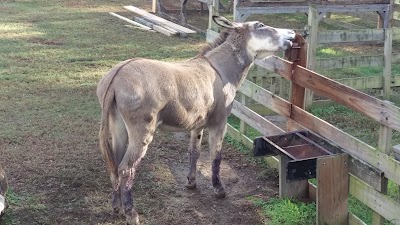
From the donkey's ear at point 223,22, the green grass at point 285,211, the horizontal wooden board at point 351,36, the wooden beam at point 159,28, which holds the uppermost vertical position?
the donkey's ear at point 223,22

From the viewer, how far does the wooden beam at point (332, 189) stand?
16.2ft

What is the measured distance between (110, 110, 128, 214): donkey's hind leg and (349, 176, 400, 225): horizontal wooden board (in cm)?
198

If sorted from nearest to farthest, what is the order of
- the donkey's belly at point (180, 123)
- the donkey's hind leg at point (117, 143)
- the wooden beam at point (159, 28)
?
the donkey's hind leg at point (117, 143)
the donkey's belly at point (180, 123)
the wooden beam at point (159, 28)

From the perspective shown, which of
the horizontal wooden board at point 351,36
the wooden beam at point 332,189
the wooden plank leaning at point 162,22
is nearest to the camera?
the wooden beam at point 332,189

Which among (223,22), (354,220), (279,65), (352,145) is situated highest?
(223,22)

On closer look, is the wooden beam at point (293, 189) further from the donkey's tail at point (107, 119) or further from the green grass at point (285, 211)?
the donkey's tail at point (107, 119)

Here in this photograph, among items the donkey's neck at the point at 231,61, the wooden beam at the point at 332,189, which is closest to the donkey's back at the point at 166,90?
the donkey's neck at the point at 231,61

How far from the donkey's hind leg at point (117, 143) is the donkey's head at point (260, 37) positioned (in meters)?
1.50

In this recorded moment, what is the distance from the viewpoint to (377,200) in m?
4.70

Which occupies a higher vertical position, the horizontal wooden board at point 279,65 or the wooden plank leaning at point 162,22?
the horizontal wooden board at point 279,65

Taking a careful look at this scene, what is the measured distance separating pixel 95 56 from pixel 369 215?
757 cm

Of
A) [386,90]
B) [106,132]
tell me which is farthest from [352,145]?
[386,90]

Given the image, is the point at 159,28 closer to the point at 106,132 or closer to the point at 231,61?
the point at 231,61

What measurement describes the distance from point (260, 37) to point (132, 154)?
1833 millimetres
